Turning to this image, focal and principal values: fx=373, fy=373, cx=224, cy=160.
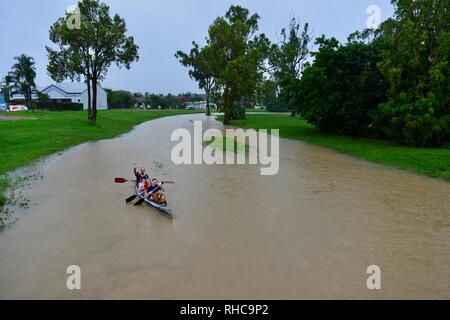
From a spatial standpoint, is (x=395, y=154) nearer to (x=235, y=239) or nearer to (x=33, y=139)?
(x=235, y=239)

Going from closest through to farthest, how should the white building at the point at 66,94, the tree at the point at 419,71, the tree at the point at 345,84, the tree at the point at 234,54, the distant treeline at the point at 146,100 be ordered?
the tree at the point at 419,71 → the tree at the point at 345,84 → the tree at the point at 234,54 → the white building at the point at 66,94 → the distant treeline at the point at 146,100

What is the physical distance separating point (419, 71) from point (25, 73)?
63592 mm

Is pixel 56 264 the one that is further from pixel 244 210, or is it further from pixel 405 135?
pixel 405 135

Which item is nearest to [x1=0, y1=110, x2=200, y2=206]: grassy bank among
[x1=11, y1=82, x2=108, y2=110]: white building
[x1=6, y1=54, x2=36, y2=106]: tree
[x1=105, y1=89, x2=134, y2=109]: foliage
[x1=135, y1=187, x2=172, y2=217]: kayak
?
[x1=135, y1=187, x2=172, y2=217]: kayak

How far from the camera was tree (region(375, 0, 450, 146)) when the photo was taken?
18484 mm

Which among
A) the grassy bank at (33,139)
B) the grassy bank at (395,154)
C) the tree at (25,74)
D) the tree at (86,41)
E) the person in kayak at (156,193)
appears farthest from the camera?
the tree at (25,74)

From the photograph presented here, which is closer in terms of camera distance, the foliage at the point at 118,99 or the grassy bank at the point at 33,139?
the grassy bank at the point at 33,139

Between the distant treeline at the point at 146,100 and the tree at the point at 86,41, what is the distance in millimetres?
55840

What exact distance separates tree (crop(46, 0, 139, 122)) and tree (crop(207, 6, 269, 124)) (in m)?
10.7

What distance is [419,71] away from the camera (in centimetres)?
1966

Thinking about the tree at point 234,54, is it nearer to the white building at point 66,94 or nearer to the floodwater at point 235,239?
the floodwater at point 235,239

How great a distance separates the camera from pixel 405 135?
19.8 metres

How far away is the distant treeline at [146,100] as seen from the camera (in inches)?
3553

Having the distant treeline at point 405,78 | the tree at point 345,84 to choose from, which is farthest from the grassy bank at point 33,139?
the distant treeline at point 405,78
